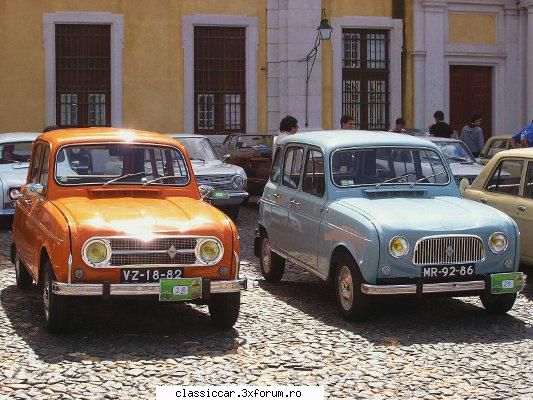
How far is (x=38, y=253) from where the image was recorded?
8.88 m

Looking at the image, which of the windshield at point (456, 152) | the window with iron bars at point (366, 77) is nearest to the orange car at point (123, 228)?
the windshield at point (456, 152)

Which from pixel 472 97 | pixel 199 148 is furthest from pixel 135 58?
pixel 472 97

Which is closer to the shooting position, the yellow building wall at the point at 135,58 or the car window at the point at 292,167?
the car window at the point at 292,167

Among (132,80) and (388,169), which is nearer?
(388,169)

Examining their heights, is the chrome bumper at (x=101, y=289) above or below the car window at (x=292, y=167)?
below

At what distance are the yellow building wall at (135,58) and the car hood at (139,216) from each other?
1640 centimetres

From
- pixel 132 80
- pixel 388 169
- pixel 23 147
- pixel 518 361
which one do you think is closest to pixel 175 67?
pixel 132 80

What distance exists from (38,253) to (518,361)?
12.7 ft

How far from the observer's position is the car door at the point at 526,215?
1080 cm

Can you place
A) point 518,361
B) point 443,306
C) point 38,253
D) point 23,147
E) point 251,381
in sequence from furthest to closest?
1. point 23,147
2. point 443,306
3. point 38,253
4. point 518,361
5. point 251,381

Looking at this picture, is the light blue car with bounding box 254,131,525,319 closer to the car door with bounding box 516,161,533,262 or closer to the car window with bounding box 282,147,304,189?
the car window with bounding box 282,147,304,189

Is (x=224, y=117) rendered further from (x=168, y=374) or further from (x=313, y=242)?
(x=168, y=374)

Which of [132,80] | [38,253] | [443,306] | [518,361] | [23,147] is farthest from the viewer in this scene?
[132,80]

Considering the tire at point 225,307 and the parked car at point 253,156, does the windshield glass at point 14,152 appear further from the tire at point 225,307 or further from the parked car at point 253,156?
the tire at point 225,307
